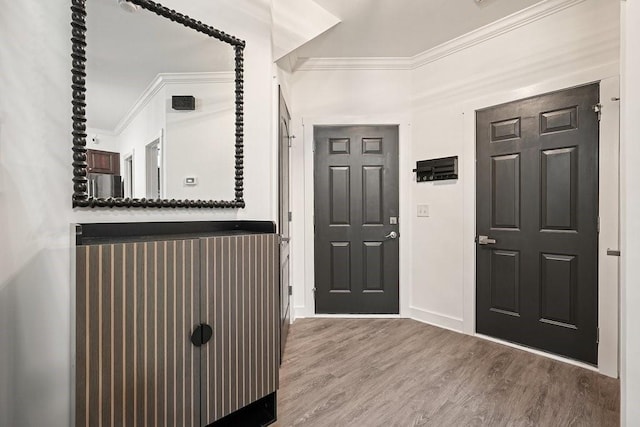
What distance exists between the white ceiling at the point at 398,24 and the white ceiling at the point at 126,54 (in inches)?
47.8

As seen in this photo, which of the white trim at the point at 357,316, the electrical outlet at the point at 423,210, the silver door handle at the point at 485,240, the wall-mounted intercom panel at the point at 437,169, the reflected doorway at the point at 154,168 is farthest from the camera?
the white trim at the point at 357,316

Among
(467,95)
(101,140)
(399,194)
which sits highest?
(467,95)

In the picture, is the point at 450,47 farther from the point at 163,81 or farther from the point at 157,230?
the point at 157,230

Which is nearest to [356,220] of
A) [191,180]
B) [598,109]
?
[191,180]

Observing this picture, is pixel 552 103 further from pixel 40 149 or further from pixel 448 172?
pixel 40 149

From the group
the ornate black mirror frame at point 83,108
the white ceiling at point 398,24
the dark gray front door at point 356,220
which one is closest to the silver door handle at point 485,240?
the dark gray front door at point 356,220

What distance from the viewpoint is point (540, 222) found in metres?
2.34

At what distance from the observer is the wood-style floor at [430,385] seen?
5.39ft

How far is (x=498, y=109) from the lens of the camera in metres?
2.55

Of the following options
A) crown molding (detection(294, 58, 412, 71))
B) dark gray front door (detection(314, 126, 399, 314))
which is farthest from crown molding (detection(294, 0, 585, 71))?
dark gray front door (detection(314, 126, 399, 314))

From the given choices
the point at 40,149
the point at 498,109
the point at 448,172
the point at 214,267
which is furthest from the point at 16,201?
the point at 498,109

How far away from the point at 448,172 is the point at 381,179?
64 centimetres

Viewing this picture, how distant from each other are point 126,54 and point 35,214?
0.79 meters

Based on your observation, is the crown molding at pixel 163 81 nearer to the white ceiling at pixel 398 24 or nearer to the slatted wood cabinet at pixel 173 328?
the slatted wood cabinet at pixel 173 328
